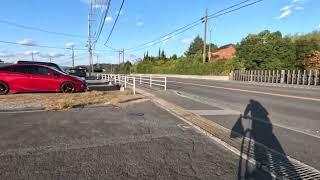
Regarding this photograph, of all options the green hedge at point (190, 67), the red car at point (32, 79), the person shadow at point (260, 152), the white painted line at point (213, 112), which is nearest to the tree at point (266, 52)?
the green hedge at point (190, 67)

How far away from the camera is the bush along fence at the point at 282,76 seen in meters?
38.1

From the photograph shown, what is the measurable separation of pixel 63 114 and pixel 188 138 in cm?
496

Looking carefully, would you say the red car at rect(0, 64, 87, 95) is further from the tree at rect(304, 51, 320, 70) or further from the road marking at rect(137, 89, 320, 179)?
the tree at rect(304, 51, 320, 70)

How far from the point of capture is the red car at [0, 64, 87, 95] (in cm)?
2006

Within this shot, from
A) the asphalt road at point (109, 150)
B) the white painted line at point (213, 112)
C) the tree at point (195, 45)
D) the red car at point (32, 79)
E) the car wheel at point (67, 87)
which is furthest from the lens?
the tree at point (195, 45)

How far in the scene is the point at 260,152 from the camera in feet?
25.0

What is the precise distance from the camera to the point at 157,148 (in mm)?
7711

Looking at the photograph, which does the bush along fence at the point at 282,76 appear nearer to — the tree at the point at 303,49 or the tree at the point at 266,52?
the tree at the point at 266,52

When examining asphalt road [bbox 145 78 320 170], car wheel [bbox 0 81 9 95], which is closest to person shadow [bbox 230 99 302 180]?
asphalt road [bbox 145 78 320 170]

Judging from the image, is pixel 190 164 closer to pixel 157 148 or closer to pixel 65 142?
pixel 157 148

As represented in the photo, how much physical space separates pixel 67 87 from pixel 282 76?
26.3 metres

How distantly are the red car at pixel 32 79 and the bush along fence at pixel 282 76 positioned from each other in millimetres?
24324

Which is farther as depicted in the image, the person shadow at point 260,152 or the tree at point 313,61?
the tree at point 313,61

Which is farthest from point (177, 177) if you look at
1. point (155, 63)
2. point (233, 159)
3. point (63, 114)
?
point (155, 63)
